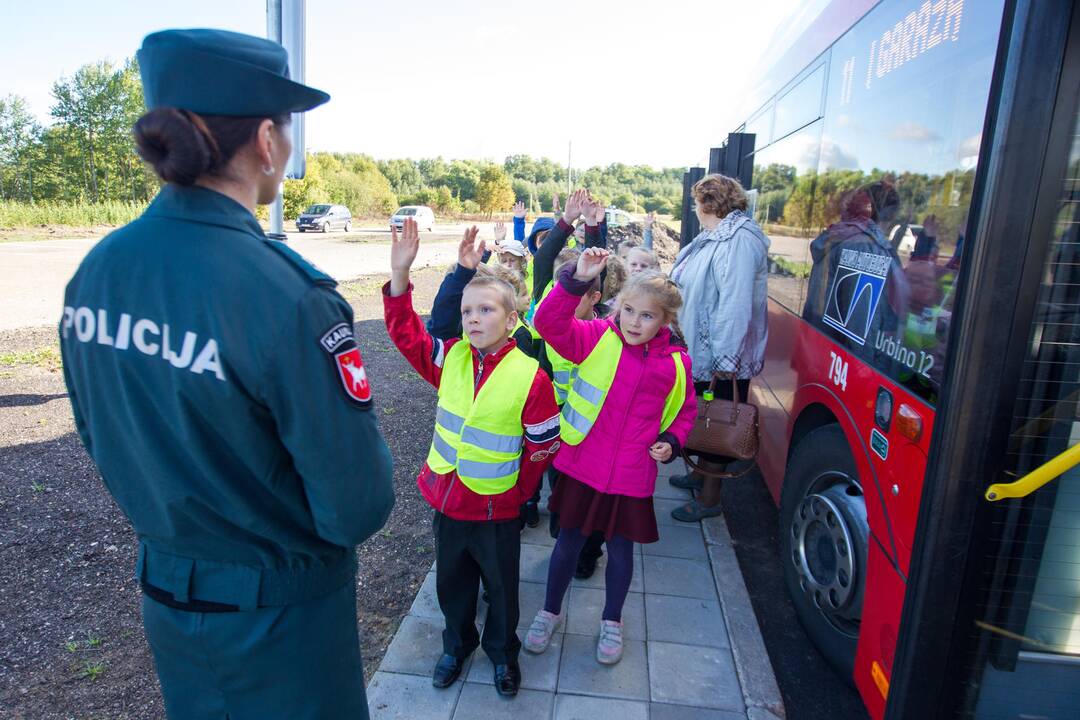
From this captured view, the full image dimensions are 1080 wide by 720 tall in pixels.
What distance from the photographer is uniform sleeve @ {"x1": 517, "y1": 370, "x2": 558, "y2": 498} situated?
257cm

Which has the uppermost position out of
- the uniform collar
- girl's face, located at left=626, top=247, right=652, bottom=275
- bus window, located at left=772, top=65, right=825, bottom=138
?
bus window, located at left=772, top=65, right=825, bottom=138

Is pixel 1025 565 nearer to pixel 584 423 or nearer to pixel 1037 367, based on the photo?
pixel 1037 367

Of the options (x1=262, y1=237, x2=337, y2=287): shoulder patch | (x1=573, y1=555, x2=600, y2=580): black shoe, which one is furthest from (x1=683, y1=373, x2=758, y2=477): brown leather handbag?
(x1=262, y1=237, x2=337, y2=287): shoulder patch

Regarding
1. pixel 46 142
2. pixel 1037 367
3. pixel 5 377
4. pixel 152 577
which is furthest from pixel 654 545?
pixel 46 142

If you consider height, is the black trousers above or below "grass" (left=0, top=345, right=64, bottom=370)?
above

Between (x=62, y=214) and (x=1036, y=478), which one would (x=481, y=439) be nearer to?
(x=1036, y=478)

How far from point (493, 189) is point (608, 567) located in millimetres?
64164

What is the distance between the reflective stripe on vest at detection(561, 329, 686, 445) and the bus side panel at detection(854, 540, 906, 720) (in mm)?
951

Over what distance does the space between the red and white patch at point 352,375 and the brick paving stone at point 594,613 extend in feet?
7.49

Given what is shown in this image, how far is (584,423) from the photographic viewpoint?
2938 mm

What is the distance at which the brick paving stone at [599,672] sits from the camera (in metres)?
2.81

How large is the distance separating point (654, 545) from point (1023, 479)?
102 inches

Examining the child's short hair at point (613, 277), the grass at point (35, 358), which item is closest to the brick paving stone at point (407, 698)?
the child's short hair at point (613, 277)

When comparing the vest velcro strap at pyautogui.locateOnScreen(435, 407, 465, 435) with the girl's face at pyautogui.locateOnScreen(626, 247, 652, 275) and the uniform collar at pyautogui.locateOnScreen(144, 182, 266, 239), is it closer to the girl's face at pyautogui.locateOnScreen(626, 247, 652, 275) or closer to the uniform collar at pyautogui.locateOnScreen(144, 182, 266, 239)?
the uniform collar at pyautogui.locateOnScreen(144, 182, 266, 239)
